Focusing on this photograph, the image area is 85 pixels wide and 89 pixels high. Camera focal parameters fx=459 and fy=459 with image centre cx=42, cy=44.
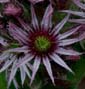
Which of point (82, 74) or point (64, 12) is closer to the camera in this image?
point (64, 12)

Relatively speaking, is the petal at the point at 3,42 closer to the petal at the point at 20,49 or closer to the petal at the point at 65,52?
the petal at the point at 20,49

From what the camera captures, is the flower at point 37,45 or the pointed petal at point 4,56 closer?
the flower at point 37,45

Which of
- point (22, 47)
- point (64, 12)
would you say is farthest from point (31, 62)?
point (64, 12)

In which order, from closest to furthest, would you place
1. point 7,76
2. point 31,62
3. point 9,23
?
point 9,23, point 31,62, point 7,76

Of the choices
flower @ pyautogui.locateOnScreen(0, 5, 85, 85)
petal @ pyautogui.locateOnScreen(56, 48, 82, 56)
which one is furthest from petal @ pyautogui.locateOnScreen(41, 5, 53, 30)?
petal @ pyautogui.locateOnScreen(56, 48, 82, 56)

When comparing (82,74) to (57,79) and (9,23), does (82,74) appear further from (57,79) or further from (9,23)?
(9,23)

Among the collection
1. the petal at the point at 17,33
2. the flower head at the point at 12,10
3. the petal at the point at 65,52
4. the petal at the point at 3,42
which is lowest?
the petal at the point at 65,52

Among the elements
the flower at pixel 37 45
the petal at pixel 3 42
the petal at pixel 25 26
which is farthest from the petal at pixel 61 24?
the petal at pixel 3 42
